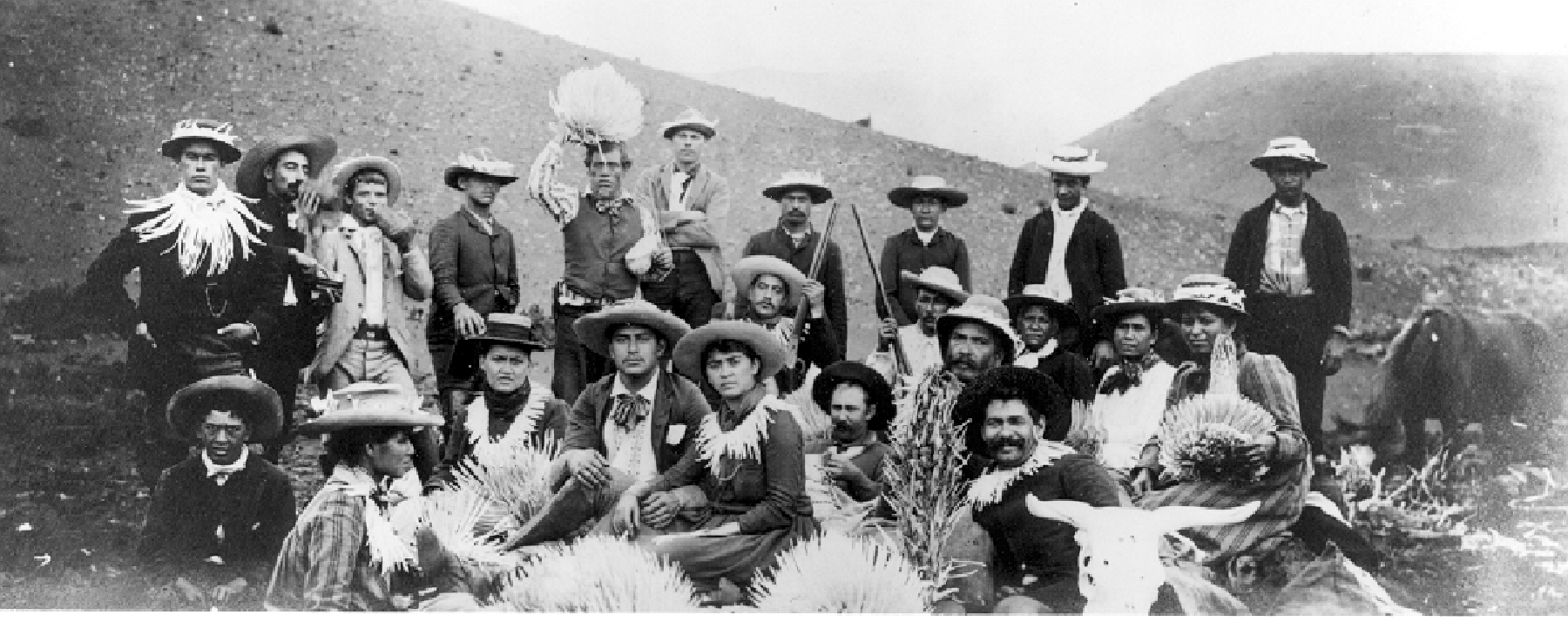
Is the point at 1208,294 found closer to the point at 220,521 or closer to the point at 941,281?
the point at 941,281

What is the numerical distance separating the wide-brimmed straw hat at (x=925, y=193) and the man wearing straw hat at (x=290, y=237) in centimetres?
298

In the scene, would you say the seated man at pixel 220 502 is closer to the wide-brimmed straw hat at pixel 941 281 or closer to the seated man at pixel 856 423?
the seated man at pixel 856 423

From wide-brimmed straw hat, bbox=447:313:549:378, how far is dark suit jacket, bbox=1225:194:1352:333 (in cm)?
364

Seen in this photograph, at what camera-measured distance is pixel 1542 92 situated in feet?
34.1

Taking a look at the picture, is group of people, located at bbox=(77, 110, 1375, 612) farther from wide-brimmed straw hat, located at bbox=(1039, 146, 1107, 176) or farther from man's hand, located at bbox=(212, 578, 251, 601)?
wide-brimmed straw hat, located at bbox=(1039, 146, 1107, 176)

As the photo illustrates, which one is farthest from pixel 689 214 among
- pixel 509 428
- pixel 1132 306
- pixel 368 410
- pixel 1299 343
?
pixel 1299 343

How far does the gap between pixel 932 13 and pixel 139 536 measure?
4905 mm

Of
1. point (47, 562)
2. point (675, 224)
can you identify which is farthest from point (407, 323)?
point (47, 562)

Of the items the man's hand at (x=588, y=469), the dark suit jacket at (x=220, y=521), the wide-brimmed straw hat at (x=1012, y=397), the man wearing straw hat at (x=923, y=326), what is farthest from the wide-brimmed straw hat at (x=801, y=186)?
the dark suit jacket at (x=220, y=521)

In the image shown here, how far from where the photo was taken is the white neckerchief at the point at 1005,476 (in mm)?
9734

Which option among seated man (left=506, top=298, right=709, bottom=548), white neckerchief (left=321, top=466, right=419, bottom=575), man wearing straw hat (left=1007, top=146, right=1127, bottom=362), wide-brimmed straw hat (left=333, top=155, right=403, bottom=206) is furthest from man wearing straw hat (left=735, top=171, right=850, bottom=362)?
white neckerchief (left=321, top=466, right=419, bottom=575)

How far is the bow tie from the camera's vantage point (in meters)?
9.80

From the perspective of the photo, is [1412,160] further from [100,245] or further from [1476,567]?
[100,245]

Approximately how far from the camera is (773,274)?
10078 millimetres
